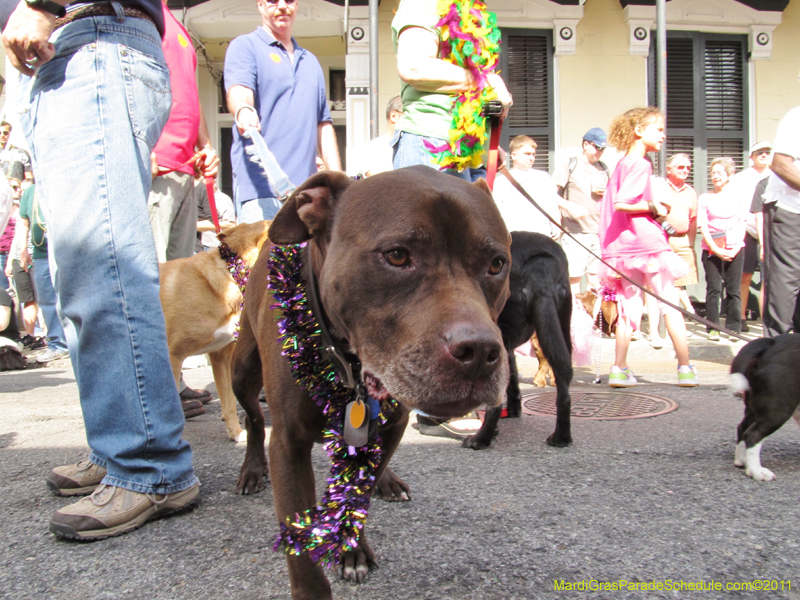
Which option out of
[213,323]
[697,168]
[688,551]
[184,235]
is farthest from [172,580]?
[697,168]

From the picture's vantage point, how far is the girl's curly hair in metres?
4.88

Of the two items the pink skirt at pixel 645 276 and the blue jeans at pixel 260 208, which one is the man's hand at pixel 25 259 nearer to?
the blue jeans at pixel 260 208

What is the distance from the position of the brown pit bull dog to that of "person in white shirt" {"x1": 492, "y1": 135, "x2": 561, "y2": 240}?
4.31 m

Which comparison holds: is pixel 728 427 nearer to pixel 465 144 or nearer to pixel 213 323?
pixel 465 144

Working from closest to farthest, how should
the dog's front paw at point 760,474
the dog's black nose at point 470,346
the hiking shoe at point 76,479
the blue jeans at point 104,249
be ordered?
the dog's black nose at point 470,346 → the blue jeans at point 104,249 → the hiking shoe at point 76,479 → the dog's front paw at point 760,474

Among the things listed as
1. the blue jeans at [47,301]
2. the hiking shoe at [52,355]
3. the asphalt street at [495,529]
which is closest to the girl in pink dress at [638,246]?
the asphalt street at [495,529]

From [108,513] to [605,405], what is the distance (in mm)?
3235

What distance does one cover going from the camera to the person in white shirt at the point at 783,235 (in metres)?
4.05

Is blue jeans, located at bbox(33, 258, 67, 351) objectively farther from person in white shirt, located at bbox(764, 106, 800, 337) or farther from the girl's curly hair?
person in white shirt, located at bbox(764, 106, 800, 337)

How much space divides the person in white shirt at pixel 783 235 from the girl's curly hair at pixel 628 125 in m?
0.99

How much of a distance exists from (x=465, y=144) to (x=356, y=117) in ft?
24.3

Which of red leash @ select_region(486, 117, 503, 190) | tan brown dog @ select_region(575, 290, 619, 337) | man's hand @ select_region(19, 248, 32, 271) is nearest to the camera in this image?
red leash @ select_region(486, 117, 503, 190)

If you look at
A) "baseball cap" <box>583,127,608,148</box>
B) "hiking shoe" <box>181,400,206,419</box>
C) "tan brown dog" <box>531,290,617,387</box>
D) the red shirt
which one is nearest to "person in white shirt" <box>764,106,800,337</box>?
"tan brown dog" <box>531,290,617,387</box>

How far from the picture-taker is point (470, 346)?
128 centimetres
